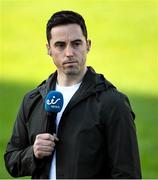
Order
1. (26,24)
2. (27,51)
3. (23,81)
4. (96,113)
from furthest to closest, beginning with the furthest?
(26,24) < (27,51) < (23,81) < (96,113)

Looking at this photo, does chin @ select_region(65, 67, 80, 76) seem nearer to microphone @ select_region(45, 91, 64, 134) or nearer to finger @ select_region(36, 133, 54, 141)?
microphone @ select_region(45, 91, 64, 134)

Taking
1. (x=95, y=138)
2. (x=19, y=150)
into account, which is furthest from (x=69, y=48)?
(x=19, y=150)

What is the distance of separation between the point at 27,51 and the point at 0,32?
135 cm

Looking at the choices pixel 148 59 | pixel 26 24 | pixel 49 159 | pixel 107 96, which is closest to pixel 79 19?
pixel 107 96

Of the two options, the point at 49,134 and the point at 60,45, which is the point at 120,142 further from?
the point at 60,45

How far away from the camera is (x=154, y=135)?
13.2 meters

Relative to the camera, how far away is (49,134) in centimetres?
445

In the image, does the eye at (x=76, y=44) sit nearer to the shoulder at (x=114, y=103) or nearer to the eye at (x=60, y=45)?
the eye at (x=60, y=45)

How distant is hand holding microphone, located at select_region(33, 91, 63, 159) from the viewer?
4441mm

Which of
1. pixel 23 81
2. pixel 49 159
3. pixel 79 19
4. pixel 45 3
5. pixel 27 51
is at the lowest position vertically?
pixel 49 159

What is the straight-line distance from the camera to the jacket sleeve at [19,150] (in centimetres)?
480

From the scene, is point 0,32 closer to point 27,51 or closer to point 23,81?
point 27,51

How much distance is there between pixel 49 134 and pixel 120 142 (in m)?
0.42

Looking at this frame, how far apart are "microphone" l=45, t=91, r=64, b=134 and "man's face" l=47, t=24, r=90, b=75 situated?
17cm
